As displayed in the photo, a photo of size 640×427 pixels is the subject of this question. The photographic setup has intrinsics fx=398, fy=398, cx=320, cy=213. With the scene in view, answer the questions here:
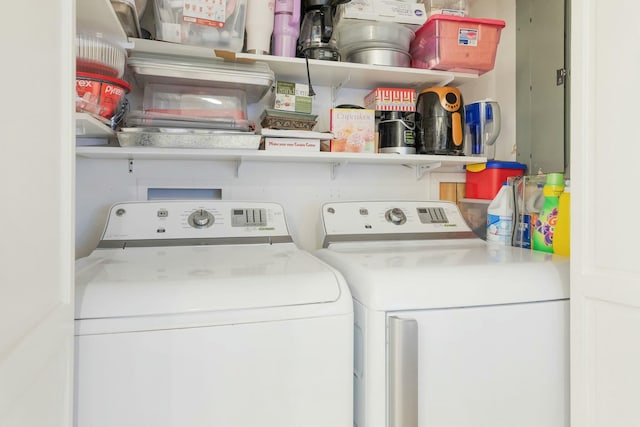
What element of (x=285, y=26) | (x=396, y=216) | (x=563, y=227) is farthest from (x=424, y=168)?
(x=285, y=26)

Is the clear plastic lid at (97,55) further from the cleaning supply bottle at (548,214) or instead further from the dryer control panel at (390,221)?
the cleaning supply bottle at (548,214)

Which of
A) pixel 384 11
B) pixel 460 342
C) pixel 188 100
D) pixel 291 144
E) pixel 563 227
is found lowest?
pixel 460 342

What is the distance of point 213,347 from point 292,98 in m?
1.00

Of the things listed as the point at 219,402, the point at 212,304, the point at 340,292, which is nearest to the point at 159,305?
the point at 212,304

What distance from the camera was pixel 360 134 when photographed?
1.60 metres

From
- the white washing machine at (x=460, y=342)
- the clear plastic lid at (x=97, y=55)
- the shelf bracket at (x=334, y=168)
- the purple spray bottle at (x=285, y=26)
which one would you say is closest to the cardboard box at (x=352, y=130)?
the shelf bracket at (x=334, y=168)

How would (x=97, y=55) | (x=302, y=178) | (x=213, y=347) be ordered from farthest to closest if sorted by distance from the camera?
(x=302, y=178)
(x=97, y=55)
(x=213, y=347)

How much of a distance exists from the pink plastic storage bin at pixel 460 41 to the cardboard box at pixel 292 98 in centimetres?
52

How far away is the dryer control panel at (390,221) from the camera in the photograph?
5.08 feet

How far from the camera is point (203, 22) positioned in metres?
1.32

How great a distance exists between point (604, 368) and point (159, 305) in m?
1.00

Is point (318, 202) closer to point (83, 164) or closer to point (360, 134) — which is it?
point (360, 134)

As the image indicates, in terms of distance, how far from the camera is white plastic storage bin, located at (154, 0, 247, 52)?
4.30 feet

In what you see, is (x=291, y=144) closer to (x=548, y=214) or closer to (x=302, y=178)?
(x=302, y=178)
